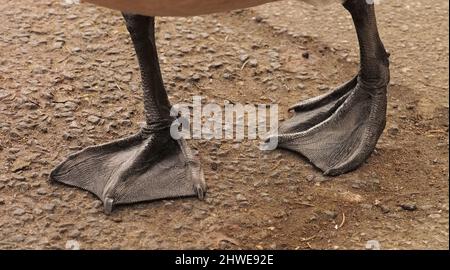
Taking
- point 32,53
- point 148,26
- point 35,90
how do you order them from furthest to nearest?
point 32,53 → point 35,90 → point 148,26

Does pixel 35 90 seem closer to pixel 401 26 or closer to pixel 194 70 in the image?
pixel 194 70

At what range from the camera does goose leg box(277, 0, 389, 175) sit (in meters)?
3.15

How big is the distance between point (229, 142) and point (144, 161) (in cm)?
42

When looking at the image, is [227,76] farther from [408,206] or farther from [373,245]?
[373,245]

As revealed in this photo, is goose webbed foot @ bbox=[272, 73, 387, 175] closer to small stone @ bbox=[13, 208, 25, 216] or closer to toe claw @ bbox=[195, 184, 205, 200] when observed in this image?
toe claw @ bbox=[195, 184, 205, 200]

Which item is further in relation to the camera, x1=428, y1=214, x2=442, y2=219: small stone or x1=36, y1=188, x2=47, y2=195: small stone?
x1=36, y1=188, x2=47, y2=195: small stone

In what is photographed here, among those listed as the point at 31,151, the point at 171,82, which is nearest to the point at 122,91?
the point at 171,82

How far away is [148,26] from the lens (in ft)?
9.96

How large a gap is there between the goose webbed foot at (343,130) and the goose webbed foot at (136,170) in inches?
16.2

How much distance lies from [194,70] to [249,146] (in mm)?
607

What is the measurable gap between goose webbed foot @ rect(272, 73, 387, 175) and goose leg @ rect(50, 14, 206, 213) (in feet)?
1.41

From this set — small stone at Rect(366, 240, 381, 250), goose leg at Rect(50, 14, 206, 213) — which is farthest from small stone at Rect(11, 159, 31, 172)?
small stone at Rect(366, 240, 381, 250)

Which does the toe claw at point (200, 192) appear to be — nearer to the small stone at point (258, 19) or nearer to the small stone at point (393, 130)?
the small stone at point (393, 130)
